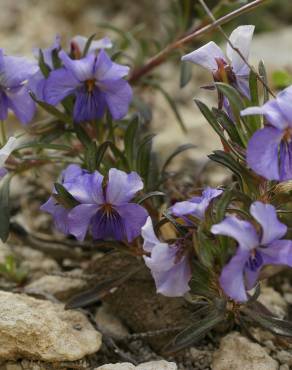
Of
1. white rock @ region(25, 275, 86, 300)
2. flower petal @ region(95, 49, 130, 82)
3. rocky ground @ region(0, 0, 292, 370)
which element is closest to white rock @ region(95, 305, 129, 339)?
rocky ground @ region(0, 0, 292, 370)

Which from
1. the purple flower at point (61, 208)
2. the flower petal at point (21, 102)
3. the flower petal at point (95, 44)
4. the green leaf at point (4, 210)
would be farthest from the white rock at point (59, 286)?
the flower petal at point (95, 44)

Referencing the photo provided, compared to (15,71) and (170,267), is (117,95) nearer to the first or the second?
(15,71)

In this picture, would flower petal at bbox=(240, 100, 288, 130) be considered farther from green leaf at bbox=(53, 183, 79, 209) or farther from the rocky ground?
the rocky ground

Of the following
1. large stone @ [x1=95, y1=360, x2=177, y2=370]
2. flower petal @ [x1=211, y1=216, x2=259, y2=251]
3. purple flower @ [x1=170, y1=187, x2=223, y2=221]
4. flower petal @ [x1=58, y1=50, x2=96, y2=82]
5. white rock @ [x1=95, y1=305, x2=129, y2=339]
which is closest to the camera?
flower petal @ [x1=211, y1=216, x2=259, y2=251]

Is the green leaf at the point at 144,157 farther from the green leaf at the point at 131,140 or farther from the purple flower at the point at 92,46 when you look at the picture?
the purple flower at the point at 92,46

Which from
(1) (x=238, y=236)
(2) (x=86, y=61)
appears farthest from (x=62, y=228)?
(1) (x=238, y=236)

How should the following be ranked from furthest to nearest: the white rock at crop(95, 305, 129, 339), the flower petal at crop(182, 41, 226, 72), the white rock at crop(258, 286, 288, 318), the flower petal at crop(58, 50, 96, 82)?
the white rock at crop(258, 286, 288, 318), the white rock at crop(95, 305, 129, 339), the flower petal at crop(58, 50, 96, 82), the flower petal at crop(182, 41, 226, 72)

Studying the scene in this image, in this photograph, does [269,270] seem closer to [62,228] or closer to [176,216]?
[176,216]

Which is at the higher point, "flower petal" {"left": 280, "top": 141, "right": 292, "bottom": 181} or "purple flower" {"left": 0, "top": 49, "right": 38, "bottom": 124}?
"purple flower" {"left": 0, "top": 49, "right": 38, "bottom": 124}
